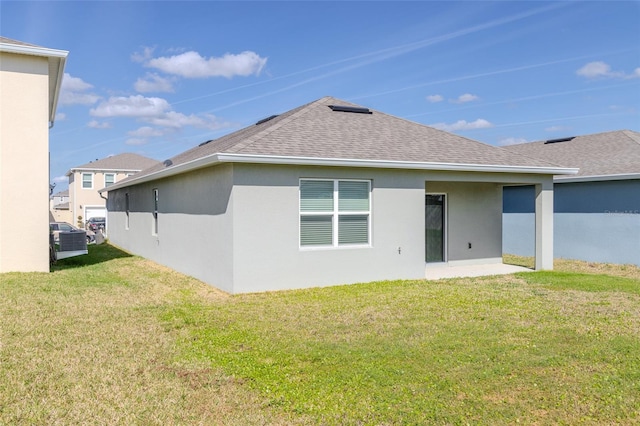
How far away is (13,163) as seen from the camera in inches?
439

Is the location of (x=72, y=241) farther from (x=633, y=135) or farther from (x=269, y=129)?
(x=633, y=135)

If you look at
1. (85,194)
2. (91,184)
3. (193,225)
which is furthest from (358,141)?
(85,194)

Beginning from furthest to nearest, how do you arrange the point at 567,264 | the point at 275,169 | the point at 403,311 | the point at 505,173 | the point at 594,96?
the point at 594,96, the point at 567,264, the point at 505,173, the point at 275,169, the point at 403,311

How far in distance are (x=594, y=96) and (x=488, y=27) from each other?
6.44 metres

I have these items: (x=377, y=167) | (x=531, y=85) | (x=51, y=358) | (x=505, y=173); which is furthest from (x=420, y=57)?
(x=51, y=358)

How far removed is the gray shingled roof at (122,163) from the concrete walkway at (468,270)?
97.1ft

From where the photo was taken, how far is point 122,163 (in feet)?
126

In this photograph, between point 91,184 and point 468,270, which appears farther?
point 91,184

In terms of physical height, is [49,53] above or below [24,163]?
above

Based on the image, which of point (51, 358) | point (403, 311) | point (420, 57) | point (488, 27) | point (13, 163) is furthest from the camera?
point (420, 57)

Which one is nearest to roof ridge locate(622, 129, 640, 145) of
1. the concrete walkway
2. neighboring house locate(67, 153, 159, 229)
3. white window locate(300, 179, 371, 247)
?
the concrete walkway

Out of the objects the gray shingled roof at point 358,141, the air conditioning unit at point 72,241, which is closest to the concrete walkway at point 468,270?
the gray shingled roof at point 358,141

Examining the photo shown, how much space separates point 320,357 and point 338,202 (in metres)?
5.43

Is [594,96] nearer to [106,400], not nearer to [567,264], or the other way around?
[567,264]
